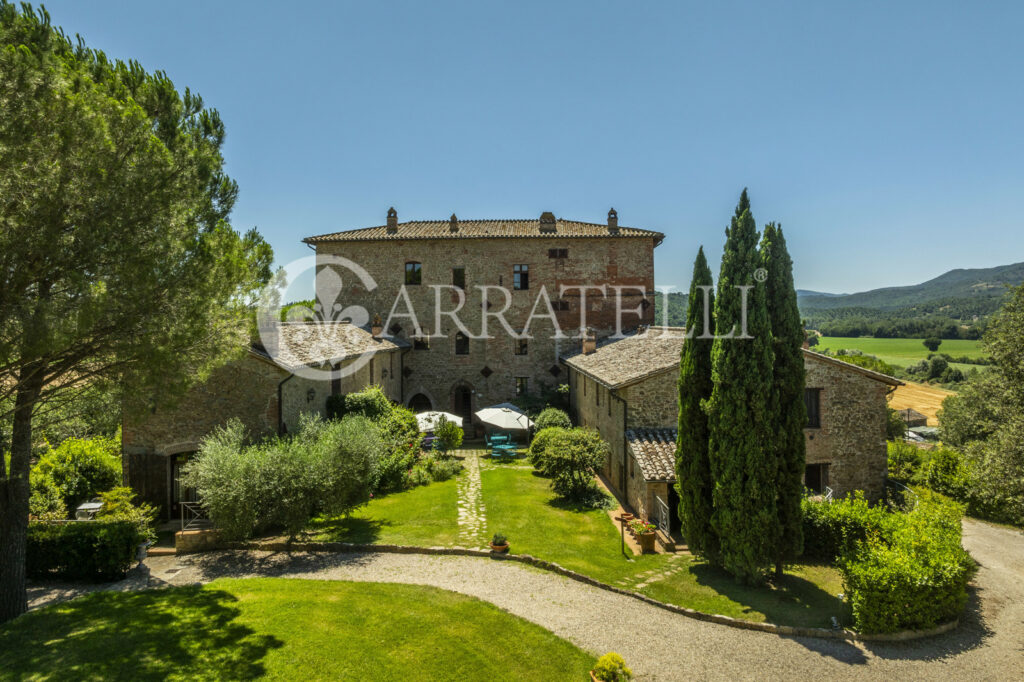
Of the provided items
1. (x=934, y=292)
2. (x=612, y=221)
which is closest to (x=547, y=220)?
(x=612, y=221)

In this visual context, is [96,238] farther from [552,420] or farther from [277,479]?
[552,420]

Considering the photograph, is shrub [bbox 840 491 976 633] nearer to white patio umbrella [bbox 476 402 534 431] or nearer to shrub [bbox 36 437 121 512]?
white patio umbrella [bbox 476 402 534 431]

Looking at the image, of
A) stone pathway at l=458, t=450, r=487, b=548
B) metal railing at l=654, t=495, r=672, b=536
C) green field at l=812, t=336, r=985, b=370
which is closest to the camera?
stone pathway at l=458, t=450, r=487, b=548

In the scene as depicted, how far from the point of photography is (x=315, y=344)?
18594 millimetres

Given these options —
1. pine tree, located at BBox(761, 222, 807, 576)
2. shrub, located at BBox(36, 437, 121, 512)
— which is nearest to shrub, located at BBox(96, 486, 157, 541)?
shrub, located at BBox(36, 437, 121, 512)

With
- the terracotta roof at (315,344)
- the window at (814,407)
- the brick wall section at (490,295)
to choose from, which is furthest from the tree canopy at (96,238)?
the brick wall section at (490,295)

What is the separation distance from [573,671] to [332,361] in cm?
1264

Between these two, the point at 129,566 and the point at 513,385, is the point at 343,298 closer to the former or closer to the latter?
the point at 513,385

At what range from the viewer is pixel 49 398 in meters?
8.82

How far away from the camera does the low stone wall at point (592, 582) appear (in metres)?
9.00

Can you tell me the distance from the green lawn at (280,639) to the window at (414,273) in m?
21.9

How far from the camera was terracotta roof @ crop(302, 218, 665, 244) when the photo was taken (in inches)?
1182

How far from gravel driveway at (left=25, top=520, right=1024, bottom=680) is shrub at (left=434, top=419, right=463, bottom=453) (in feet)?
33.5

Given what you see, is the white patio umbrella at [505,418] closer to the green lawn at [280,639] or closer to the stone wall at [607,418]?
the stone wall at [607,418]
